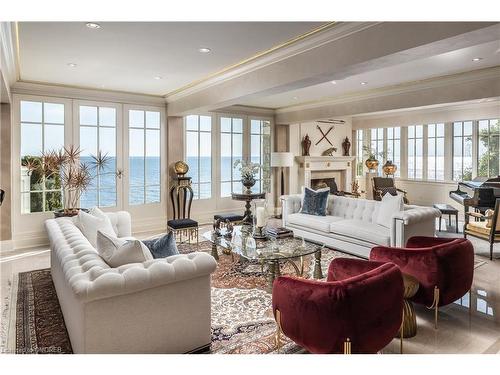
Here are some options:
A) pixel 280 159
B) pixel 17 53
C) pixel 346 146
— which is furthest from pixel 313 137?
pixel 17 53

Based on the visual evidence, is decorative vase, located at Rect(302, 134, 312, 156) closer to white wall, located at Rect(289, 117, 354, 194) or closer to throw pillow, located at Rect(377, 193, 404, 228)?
white wall, located at Rect(289, 117, 354, 194)

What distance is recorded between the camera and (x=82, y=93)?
5926 millimetres

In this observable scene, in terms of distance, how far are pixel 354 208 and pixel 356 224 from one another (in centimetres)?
63

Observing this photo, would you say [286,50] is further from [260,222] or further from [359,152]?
[359,152]

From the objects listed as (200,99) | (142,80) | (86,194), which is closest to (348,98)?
(200,99)

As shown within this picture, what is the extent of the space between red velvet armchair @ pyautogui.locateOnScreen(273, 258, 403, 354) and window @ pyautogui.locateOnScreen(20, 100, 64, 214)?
4.90 m

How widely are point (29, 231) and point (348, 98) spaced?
578 cm

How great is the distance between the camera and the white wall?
338 inches

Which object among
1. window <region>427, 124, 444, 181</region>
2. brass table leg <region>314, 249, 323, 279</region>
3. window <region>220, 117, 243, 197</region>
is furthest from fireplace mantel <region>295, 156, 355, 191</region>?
brass table leg <region>314, 249, 323, 279</region>

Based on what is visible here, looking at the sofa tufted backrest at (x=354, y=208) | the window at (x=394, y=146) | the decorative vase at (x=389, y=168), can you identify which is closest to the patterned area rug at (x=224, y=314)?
the sofa tufted backrest at (x=354, y=208)

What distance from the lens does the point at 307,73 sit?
3.71 metres

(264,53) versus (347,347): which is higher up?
(264,53)

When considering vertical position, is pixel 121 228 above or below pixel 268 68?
below

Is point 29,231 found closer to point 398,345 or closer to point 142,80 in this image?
point 142,80
